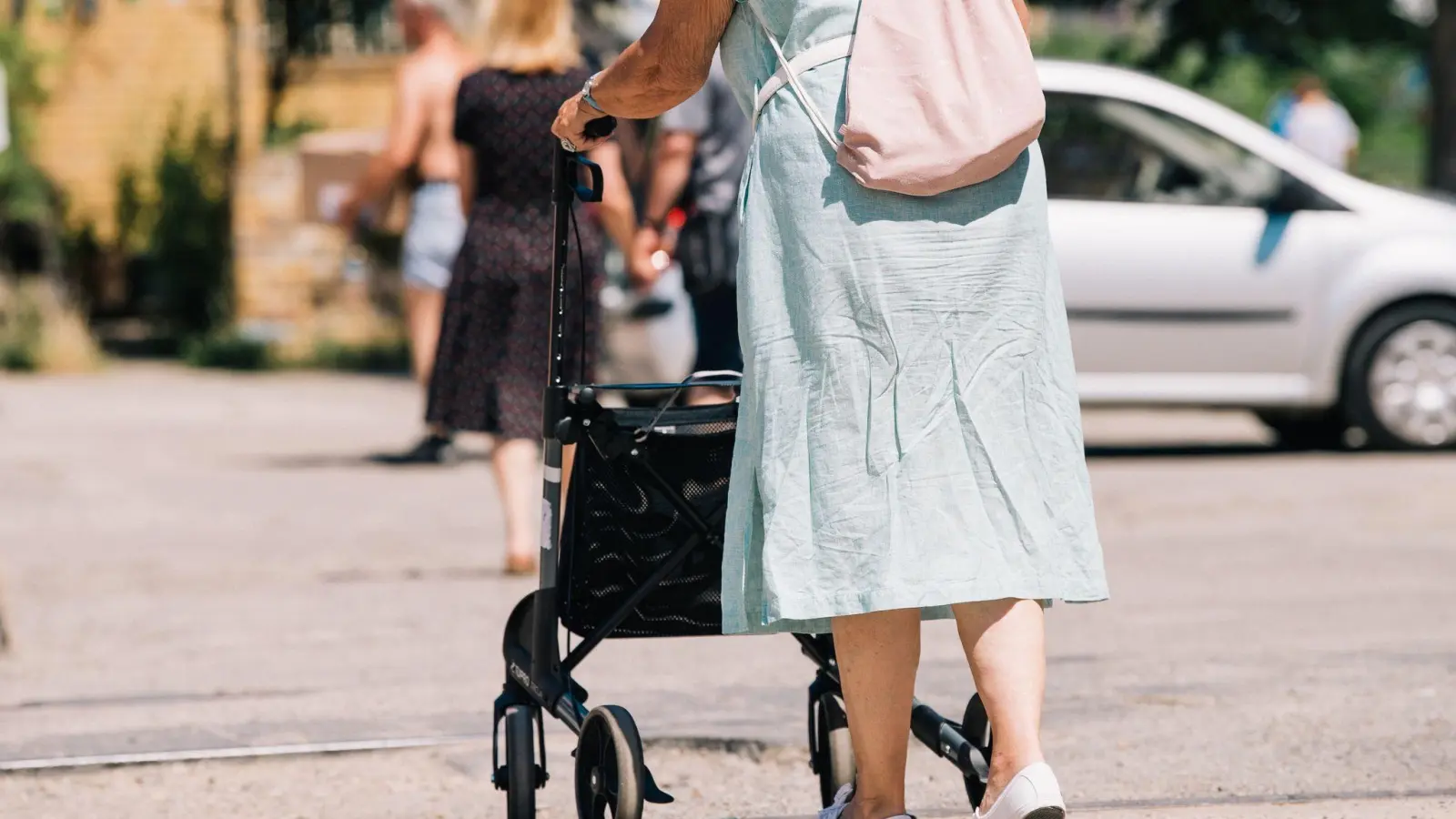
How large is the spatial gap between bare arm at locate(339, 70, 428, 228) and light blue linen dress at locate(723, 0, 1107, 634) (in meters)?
6.11

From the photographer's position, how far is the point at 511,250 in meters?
7.25

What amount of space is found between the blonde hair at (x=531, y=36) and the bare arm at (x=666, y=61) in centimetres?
353

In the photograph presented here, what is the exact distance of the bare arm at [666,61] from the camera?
347cm

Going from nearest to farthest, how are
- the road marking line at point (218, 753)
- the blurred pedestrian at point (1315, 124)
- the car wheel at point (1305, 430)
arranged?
the road marking line at point (218, 753)
the car wheel at point (1305, 430)
the blurred pedestrian at point (1315, 124)

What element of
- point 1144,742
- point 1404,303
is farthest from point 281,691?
point 1404,303

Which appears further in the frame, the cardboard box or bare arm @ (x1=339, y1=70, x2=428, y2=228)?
the cardboard box

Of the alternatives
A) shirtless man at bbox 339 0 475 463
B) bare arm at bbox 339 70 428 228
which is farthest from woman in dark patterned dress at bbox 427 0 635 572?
bare arm at bbox 339 70 428 228

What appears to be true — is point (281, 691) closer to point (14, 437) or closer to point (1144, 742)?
point (1144, 742)

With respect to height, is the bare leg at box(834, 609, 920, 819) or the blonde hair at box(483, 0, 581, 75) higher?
the blonde hair at box(483, 0, 581, 75)

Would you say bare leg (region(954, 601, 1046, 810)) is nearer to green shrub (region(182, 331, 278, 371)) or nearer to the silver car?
the silver car

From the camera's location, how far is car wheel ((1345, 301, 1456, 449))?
1068cm

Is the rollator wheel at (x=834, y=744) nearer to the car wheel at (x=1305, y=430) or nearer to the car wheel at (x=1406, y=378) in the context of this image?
the car wheel at (x=1406, y=378)

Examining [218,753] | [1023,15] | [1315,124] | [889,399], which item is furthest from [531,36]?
[1315,124]

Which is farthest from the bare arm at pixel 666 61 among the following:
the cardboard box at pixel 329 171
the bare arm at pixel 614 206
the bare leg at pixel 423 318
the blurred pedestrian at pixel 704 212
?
the cardboard box at pixel 329 171
